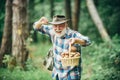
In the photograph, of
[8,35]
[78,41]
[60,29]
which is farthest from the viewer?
[8,35]

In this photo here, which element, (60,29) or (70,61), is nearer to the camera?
(70,61)

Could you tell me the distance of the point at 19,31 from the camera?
39.2ft

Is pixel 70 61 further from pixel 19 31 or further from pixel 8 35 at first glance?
pixel 8 35

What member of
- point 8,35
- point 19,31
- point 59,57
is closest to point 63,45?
point 59,57

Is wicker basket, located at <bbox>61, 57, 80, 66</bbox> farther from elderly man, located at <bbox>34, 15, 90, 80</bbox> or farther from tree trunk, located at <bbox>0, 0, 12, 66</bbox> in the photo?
tree trunk, located at <bbox>0, 0, 12, 66</bbox>

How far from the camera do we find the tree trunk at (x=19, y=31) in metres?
11.9

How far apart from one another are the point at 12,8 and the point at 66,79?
5208 millimetres

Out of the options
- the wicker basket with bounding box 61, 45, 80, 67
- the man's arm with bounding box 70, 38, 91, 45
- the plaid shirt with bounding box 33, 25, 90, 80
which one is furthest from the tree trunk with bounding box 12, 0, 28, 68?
the man's arm with bounding box 70, 38, 91, 45

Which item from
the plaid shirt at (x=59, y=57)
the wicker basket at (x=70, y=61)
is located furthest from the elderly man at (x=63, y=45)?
the wicker basket at (x=70, y=61)

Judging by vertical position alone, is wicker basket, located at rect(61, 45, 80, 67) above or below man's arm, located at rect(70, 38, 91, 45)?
below

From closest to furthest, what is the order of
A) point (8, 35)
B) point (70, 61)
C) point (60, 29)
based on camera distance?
1. point (70, 61)
2. point (60, 29)
3. point (8, 35)

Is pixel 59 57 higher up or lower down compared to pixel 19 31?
lower down

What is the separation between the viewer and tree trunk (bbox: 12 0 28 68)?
11883 millimetres

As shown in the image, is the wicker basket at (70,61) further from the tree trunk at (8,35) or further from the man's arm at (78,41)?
the tree trunk at (8,35)
